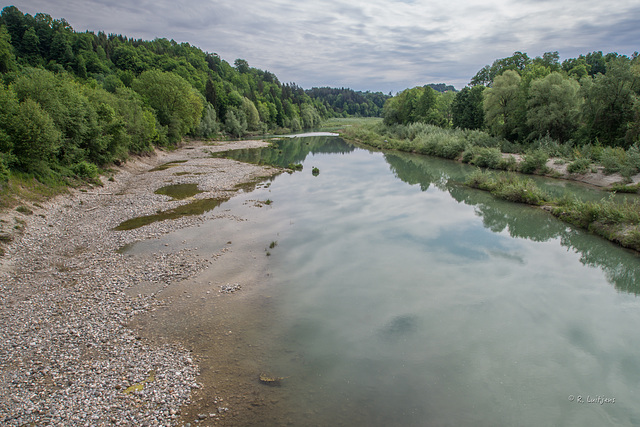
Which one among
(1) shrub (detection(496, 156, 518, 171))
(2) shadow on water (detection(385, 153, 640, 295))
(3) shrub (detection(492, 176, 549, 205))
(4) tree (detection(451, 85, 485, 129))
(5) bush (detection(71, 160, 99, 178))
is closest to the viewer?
(2) shadow on water (detection(385, 153, 640, 295))

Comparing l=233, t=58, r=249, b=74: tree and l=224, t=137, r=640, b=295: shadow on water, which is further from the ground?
l=233, t=58, r=249, b=74: tree

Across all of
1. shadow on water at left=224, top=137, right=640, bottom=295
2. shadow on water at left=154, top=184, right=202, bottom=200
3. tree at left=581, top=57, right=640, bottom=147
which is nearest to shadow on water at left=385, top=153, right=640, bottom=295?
shadow on water at left=224, top=137, right=640, bottom=295

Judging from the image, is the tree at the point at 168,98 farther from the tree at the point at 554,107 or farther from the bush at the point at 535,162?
the tree at the point at 554,107

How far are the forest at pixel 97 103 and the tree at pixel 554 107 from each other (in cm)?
4419

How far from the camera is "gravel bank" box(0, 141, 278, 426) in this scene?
7215mm

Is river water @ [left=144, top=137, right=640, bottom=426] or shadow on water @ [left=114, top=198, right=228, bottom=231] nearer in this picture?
river water @ [left=144, top=137, right=640, bottom=426]

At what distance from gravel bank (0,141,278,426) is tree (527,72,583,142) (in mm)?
40098

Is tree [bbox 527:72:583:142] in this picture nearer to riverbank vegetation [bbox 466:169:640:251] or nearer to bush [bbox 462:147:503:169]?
bush [bbox 462:147:503:169]

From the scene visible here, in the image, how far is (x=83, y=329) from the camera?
975 centimetres

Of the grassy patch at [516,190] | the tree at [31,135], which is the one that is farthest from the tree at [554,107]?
the tree at [31,135]

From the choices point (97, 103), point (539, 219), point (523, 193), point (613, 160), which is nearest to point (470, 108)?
point (613, 160)

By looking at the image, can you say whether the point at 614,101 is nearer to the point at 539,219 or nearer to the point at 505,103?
the point at 505,103

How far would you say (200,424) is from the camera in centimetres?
706

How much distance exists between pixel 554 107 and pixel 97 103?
47.2m
